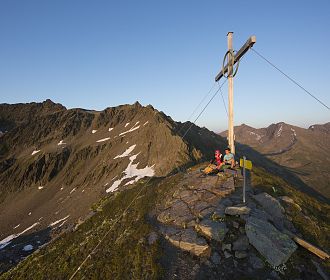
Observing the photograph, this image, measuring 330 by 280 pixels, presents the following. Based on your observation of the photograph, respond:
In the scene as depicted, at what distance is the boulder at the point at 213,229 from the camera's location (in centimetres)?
1156

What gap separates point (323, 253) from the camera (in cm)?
1057

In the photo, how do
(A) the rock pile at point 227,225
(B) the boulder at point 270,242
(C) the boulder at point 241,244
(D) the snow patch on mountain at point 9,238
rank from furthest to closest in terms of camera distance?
(D) the snow patch on mountain at point 9,238, (C) the boulder at point 241,244, (A) the rock pile at point 227,225, (B) the boulder at point 270,242

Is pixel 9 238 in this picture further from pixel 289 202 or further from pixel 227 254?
pixel 227 254

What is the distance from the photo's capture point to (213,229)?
11.9m

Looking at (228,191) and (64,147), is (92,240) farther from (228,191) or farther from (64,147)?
(64,147)

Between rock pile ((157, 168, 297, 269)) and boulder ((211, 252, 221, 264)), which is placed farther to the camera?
rock pile ((157, 168, 297, 269))

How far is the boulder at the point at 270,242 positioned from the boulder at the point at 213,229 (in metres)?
0.98

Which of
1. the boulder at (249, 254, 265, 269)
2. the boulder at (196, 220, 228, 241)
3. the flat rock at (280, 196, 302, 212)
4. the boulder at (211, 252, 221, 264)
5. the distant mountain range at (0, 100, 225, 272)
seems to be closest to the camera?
the boulder at (249, 254, 265, 269)

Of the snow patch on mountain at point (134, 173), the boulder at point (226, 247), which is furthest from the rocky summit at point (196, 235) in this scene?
the snow patch on mountain at point (134, 173)

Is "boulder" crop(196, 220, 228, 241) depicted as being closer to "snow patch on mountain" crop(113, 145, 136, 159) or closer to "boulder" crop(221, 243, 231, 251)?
"boulder" crop(221, 243, 231, 251)

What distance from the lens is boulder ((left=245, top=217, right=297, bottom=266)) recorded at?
10430mm

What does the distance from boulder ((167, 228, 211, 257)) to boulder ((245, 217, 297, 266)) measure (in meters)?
1.81

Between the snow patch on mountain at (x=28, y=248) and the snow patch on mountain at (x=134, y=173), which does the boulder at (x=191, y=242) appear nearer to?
the snow patch on mountain at (x=134, y=173)

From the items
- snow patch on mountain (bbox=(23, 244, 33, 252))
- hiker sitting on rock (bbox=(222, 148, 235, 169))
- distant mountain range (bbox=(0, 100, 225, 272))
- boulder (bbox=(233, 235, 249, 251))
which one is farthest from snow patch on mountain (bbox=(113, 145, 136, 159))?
boulder (bbox=(233, 235, 249, 251))
